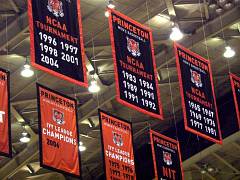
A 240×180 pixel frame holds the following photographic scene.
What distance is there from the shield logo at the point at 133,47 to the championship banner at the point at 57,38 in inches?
56.1

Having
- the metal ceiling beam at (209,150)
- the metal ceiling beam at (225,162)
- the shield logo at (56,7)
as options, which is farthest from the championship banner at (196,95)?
the metal ceiling beam at (225,162)

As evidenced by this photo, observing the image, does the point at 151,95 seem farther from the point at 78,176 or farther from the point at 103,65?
the point at 103,65

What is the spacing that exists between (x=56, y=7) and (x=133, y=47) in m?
Answer: 2.43

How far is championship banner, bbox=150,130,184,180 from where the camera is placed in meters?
20.7

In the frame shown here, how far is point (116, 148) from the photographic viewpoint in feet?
62.1

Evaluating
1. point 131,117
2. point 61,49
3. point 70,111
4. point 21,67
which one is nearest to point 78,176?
point 70,111

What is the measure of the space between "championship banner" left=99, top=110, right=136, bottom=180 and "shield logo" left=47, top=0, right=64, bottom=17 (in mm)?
4037

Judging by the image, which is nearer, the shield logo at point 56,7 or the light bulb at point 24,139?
the shield logo at point 56,7

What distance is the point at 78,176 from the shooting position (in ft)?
55.9

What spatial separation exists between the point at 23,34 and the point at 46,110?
5470 mm

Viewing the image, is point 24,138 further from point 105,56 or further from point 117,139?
point 117,139

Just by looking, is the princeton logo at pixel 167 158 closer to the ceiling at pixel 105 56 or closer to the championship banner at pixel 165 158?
the championship banner at pixel 165 158

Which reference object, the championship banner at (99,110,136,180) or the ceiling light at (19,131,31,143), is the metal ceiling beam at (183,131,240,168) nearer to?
the ceiling light at (19,131,31,143)

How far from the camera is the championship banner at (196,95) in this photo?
59.6 feet
